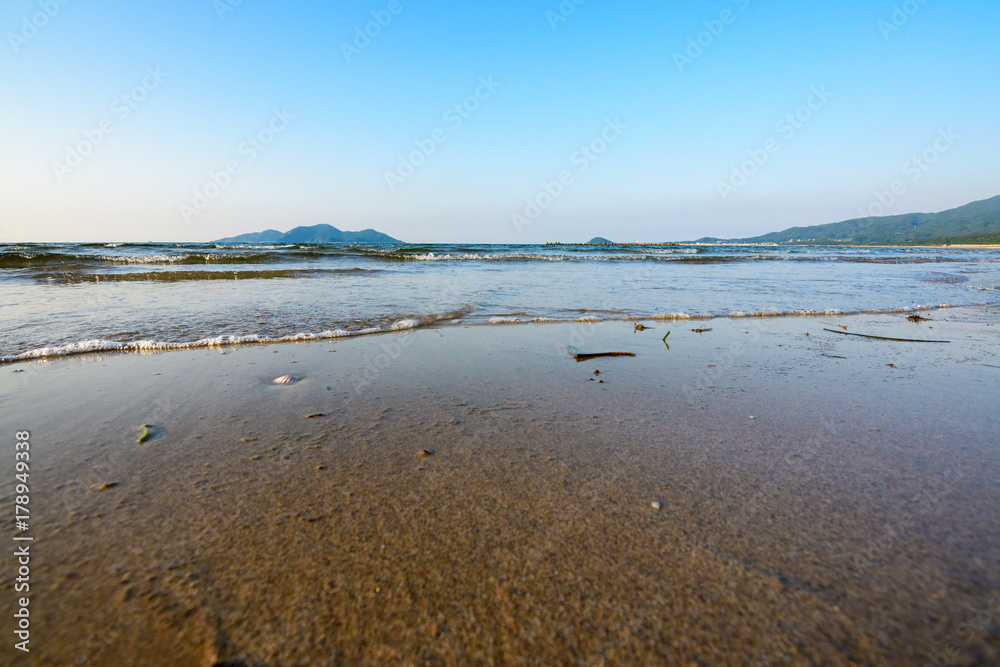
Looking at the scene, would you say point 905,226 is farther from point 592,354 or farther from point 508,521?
point 508,521

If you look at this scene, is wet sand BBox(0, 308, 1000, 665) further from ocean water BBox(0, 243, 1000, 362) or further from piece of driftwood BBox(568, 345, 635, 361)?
ocean water BBox(0, 243, 1000, 362)

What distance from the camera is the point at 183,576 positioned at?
149 cm

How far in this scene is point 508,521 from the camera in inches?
71.4

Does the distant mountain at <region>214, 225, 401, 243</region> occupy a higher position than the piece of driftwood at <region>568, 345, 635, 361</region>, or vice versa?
the distant mountain at <region>214, 225, 401, 243</region>

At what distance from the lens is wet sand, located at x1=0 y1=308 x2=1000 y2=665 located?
1259 millimetres

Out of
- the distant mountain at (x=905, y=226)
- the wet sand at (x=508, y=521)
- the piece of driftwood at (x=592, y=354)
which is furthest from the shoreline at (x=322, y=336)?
the distant mountain at (x=905, y=226)

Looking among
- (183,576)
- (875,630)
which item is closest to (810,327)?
(875,630)

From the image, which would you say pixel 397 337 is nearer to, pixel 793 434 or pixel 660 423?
pixel 660 423

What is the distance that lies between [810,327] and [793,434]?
15.4ft

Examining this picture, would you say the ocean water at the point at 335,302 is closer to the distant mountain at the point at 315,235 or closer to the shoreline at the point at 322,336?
the shoreline at the point at 322,336

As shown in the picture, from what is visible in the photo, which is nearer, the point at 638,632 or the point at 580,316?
the point at 638,632

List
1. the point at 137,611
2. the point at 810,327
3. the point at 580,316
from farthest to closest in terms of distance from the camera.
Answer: the point at 580,316
the point at 810,327
the point at 137,611

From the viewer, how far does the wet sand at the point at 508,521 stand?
4.13ft

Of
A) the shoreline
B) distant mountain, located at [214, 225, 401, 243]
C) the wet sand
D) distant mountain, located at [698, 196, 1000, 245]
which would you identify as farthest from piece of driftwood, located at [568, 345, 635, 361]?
distant mountain, located at [698, 196, 1000, 245]
